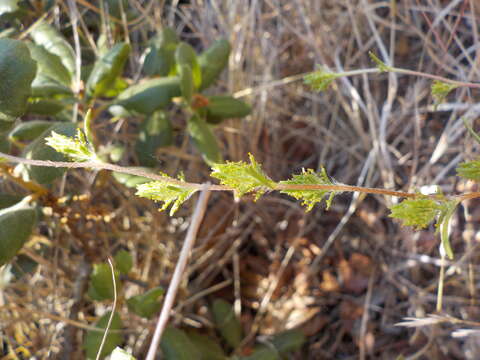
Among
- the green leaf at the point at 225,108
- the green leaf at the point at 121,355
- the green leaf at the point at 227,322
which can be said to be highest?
the green leaf at the point at 225,108

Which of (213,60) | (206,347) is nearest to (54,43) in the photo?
(213,60)

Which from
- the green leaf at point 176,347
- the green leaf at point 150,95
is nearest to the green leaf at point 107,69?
the green leaf at point 150,95

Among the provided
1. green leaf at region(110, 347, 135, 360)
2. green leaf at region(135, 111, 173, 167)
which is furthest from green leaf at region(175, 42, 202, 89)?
green leaf at region(110, 347, 135, 360)

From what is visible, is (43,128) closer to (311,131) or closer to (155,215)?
(155,215)

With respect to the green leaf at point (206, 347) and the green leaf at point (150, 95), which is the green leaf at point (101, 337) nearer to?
the green leaf at point (206, 347)

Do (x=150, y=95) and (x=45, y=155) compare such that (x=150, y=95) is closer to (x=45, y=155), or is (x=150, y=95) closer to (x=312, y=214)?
(x=45, y=155)

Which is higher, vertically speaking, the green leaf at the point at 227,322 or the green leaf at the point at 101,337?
the green leaf at the point at 101,337
